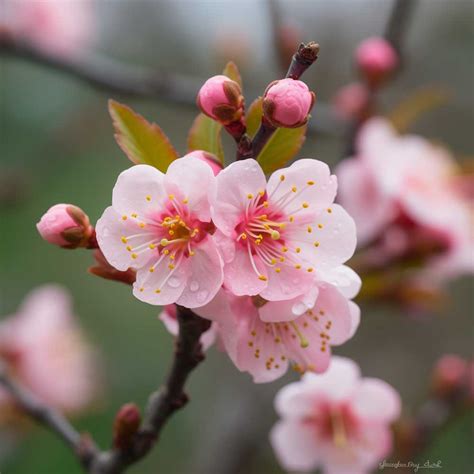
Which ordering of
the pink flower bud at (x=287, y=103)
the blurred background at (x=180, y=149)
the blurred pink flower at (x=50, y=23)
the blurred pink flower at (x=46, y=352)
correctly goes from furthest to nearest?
the blurred background at (x=180, y=149)
the blurred pink flower at (x=50, y=23)
the blurred pink flower at (x=46, y=352)
the pink flower bud at (x=287, y=103)

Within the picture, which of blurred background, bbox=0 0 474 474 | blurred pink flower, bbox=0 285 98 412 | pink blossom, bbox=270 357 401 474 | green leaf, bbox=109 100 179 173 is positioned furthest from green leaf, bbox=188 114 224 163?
blurred background, bbox=0 0 474 474

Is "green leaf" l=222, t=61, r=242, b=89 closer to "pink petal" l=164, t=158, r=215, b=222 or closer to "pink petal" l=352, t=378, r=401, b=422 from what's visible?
"pink petal" l=164, t=158, r=215, b=222

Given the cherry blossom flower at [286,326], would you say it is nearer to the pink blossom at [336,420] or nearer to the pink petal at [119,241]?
the pink petal at [119,241]

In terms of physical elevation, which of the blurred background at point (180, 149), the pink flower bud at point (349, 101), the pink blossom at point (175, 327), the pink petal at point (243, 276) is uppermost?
the pink petal at point (243, 276)

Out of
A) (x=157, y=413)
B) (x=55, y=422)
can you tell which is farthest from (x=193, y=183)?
(x=55, y=422)

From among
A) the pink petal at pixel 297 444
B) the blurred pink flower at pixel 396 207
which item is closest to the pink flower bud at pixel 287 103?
the pink petal at pixel 297 444

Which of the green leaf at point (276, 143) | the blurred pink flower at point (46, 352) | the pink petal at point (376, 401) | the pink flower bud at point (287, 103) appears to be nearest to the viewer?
the pink flower bud at point (287, 103)
